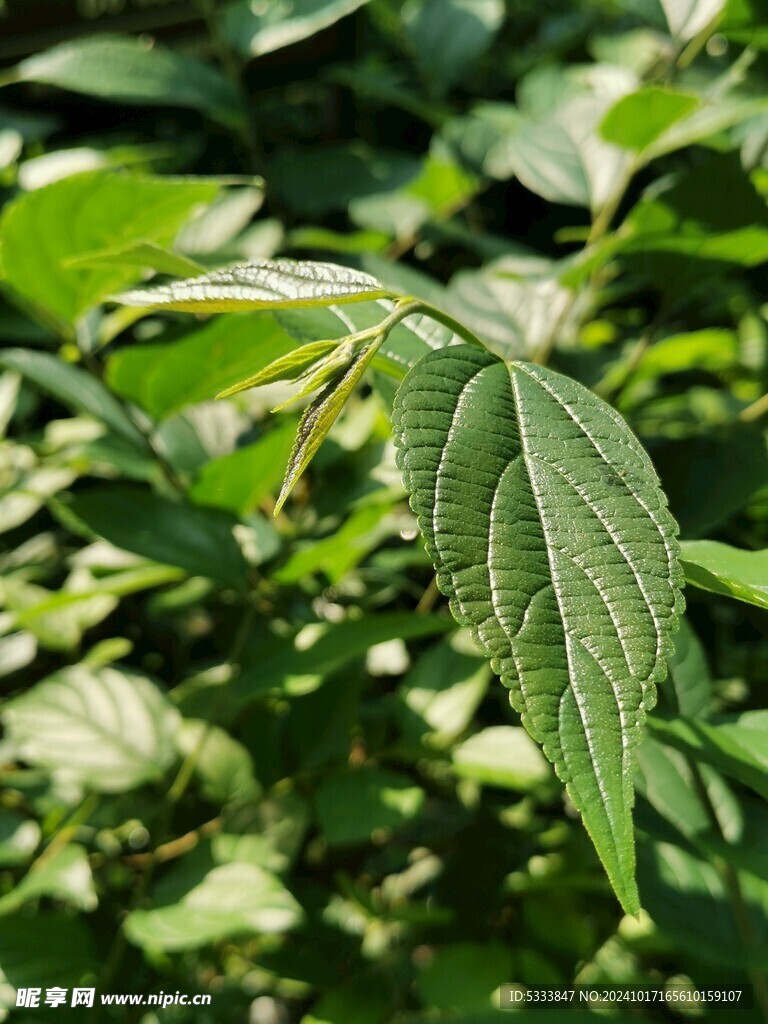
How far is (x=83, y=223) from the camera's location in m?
0.57

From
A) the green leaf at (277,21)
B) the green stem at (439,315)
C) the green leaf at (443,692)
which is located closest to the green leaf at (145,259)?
the green stem at (439,315)

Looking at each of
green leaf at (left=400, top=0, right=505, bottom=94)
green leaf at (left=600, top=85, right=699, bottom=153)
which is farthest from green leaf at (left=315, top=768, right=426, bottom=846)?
green leaf at (left=400, top=0, right=505, bottom=94)

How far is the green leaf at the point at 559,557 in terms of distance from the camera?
0.27 meters

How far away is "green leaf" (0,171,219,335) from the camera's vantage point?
0.55 m

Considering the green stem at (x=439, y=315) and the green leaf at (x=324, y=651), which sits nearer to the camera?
the green stem at (x=439, y=315)

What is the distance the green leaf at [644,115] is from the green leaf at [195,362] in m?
0.28

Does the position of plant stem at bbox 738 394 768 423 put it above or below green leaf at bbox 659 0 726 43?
below

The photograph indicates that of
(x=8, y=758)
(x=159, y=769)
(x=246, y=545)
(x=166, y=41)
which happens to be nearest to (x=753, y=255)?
(x=246, y=545)

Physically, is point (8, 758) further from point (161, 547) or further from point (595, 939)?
point (595, 939)

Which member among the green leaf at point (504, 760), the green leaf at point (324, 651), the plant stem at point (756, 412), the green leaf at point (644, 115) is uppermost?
the green leaf at point (644, 115)

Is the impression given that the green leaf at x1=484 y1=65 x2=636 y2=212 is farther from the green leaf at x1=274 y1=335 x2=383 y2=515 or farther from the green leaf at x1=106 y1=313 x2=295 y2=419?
the green leaf at x1=274 y1=335 x2=383 y2=515

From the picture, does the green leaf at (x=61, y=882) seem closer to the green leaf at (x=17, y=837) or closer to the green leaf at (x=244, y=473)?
the green leaf at (x=17, y=837)

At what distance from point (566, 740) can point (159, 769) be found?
1.47 feet

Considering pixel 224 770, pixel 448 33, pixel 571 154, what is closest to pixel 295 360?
pixel 224 770
